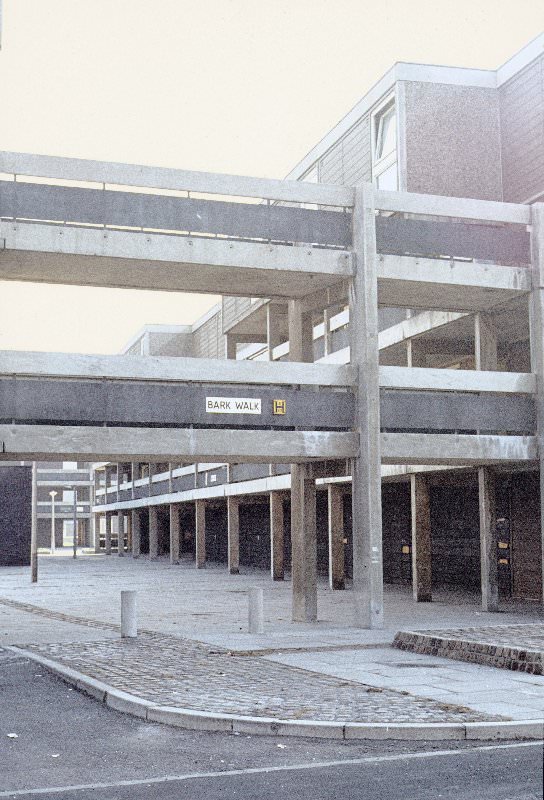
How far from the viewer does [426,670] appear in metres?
14.5

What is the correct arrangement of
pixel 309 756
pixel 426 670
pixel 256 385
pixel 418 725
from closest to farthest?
pixel 309 756, pixel 418 725, pixel 426 670, pixel 256 385

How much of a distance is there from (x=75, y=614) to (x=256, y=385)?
794 centimetres

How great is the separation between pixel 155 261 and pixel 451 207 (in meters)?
7.14

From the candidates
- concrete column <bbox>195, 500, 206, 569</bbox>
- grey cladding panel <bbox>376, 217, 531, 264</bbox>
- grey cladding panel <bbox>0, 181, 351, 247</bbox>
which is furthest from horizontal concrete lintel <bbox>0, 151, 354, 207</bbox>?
concrete column <bbox>195, 500, 206, 569</bbox>

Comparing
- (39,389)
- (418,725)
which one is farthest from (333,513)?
(418,725)

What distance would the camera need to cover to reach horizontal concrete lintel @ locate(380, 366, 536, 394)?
2377cm

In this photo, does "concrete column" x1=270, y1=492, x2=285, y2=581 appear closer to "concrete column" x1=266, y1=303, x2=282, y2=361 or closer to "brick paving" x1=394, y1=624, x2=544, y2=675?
"concrete column" x1=266, y1=303, x2=282, y2=361

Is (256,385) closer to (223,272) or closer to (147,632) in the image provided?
(223,272)

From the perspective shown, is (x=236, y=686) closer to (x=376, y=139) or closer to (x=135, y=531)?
(x=376, y=139)

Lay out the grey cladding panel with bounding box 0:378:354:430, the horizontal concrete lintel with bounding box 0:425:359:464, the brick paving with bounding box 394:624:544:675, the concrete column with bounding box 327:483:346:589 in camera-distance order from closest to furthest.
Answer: the brick paving with bounding box 394:624:544:675 → the horizontal concrete lintel with bounding box 0:425:359:464 → the grey cladding panel with bounding box 0:378:354:430 → the concrete column with bounding box 327:483:346:589

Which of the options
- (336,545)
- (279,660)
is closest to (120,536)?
(336,545)

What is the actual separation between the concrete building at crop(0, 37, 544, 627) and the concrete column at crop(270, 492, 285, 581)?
1243 cm

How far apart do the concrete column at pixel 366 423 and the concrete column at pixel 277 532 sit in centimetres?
1979

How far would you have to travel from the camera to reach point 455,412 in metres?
24.3
